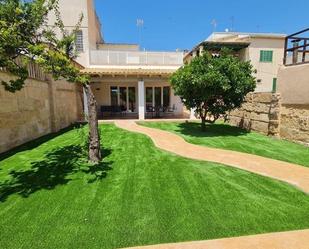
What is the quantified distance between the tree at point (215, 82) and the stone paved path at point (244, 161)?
232 centimetres

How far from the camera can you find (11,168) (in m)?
6.47

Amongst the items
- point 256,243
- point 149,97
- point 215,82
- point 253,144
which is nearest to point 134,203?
point 256,243

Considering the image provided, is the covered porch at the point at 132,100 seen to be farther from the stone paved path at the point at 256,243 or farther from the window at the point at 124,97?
the stone paved path at the point at 256,243

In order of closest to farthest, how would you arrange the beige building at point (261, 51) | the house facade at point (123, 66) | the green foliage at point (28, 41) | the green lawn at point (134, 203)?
the green lawn at point (134, 203) < the green foliage at point (28, 41) < the house facade at point (123, 66) < the beige building at point (261, 51)

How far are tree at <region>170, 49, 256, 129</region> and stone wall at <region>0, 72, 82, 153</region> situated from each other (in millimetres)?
6392

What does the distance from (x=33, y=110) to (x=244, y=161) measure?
8.74 metres

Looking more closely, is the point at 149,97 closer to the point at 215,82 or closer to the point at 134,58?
the point at 134,58

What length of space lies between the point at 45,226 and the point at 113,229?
44.4 inches

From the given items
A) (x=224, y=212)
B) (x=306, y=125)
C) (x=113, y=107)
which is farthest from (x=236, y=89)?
(x=113, y=107)

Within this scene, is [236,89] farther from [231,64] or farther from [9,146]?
[9,146]

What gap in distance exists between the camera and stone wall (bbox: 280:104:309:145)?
8.76 meters

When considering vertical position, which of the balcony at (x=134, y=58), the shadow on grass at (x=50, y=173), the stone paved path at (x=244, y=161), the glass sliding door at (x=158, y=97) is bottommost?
the shadow on grass at (x=50, y=173)

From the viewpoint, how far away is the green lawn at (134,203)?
3492 mm

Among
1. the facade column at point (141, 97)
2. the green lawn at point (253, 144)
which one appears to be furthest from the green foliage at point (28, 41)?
the facade column at point (141, 97)
